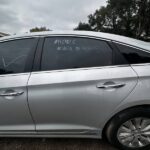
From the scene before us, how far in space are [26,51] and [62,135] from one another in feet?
3.88

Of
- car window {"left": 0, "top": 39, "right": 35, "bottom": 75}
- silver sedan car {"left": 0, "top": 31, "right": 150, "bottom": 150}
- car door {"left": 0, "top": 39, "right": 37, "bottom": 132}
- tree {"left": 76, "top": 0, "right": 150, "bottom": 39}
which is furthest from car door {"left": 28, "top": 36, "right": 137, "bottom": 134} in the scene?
tree {"left": 76, "top": 0, "right": 150, "bottom": 39}

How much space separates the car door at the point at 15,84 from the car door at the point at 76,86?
0.11 m

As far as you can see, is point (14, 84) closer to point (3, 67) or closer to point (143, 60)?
point (3, 67)

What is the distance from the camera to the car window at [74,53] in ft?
9.98

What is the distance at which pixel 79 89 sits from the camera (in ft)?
9.73

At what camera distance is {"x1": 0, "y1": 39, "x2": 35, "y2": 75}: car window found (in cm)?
319

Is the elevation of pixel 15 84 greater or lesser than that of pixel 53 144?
greater

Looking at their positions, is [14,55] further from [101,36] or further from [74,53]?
[101,36]

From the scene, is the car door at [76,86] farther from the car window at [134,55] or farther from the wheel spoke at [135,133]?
the wheel spoke at [135,133]

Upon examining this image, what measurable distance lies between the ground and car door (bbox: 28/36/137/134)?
0.39 m

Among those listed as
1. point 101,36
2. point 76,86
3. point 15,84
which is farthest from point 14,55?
point 101,36

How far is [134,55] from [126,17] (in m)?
41.6

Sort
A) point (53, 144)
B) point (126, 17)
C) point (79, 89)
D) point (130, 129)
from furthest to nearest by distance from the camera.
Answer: point (126, 17)
point (53, 144)
point (130, 129)
point (79, 89)

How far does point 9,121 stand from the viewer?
3.19m
